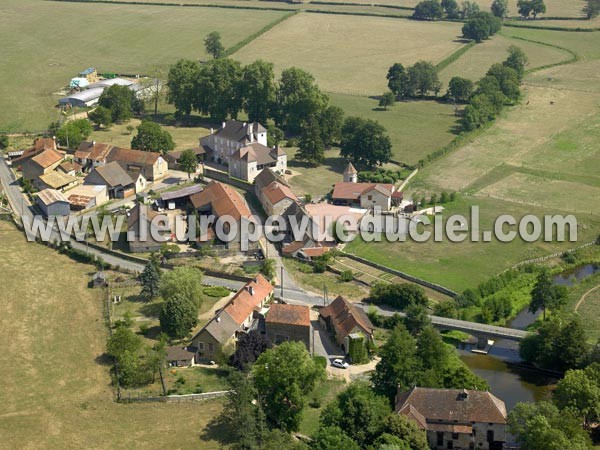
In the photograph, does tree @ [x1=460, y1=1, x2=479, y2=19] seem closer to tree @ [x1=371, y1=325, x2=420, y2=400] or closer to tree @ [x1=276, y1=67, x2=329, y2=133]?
tree @ [x1=276, y1=67, x2=329, y2=133]

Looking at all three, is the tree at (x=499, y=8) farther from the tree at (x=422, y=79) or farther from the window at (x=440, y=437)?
the window at (x=440, y=437)

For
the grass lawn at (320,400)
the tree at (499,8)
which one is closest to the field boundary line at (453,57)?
the tree at (499,8)

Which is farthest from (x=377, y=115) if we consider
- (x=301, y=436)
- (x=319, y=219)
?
(x=301, y=436)

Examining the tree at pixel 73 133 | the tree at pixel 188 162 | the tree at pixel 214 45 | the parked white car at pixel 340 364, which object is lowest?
the parked white car at pixel 340 364

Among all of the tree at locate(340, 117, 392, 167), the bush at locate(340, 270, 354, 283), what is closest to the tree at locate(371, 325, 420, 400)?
the bush at locate(340, 270, 354, 283)

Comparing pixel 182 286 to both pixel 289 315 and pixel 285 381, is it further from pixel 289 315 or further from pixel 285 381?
pixel 285 381
